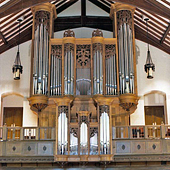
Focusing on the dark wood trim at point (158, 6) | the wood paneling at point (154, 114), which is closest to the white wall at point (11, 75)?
the wood paneling at point (154, 114)

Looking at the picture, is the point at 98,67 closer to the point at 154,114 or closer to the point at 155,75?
the point at 155,75

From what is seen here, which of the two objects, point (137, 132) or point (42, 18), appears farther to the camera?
point (42, 18)

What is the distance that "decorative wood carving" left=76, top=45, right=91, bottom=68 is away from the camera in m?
17.2

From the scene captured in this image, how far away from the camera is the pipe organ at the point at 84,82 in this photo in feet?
51.0

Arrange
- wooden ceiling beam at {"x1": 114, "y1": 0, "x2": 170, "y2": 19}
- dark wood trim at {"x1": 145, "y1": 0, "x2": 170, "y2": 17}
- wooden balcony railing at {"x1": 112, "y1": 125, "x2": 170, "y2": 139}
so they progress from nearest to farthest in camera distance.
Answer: wooden ceiling beam at {"x1": 114, "y1": 0, "x2": 170, "y2": 19} → dark wood trim at {"x1": 145, "y1": 0, "x2": 170, "y2": 17} → wooden balcony railing at {"x1": 112, "y1": 125, "x2": 170, "y2": 139}

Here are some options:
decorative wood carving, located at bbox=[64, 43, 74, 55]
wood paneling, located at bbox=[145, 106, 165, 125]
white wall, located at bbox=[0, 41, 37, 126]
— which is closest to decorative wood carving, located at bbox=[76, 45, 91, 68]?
decorative wood carving, located at bbox=[64, 43, 74, 55]

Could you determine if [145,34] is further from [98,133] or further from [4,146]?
[4,146]

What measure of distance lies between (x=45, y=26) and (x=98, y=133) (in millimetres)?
5732

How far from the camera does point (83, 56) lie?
17.3 metres

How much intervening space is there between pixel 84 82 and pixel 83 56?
Result: 1224 mm

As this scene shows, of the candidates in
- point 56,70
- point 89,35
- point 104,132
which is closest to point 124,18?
point 89,35

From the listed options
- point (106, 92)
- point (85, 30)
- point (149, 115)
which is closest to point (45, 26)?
point (85, 30)

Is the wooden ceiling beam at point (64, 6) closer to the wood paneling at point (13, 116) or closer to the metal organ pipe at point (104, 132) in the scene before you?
the metal organ pipe at point (104, 132)

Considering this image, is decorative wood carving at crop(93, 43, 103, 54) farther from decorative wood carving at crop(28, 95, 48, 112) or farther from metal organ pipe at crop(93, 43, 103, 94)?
decorative wood carving at crop(28, 95, 48, 112)
